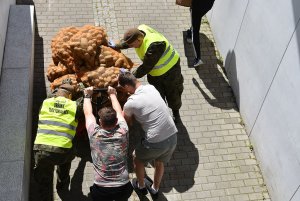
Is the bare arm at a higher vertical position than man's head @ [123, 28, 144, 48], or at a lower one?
lower

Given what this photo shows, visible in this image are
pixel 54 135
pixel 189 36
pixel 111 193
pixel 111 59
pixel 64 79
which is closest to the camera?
pixel 111 193

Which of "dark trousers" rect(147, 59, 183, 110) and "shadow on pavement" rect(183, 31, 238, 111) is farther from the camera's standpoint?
"shadow on pavement" rect(183, 31, 238, 111)

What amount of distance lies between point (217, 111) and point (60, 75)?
2.92 m

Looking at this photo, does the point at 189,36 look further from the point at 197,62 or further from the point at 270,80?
the point at 270,80

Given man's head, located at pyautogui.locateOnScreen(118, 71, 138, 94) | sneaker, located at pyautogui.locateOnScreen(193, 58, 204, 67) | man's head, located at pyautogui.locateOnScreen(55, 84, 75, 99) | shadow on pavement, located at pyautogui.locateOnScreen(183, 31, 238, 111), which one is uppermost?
man's head, located at pyautogui.locateOnScreen(118, 71, 138, 94)

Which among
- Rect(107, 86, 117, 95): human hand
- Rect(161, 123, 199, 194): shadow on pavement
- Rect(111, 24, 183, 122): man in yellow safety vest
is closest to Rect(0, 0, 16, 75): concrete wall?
Rect(111, 24, 183, 122): man in yellow safety vest

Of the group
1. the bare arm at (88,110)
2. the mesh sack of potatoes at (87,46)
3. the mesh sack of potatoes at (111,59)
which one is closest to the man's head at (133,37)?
the mesh sack of potatoes at (111,59)

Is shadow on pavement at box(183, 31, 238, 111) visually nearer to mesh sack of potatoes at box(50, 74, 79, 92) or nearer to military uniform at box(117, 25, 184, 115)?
military uniform at box(117, 25, 184, 115)

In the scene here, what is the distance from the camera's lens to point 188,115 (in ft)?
23.4

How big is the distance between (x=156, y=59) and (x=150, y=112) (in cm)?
103

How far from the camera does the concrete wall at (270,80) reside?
5.34 m

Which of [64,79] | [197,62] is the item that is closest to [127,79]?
[64,79]

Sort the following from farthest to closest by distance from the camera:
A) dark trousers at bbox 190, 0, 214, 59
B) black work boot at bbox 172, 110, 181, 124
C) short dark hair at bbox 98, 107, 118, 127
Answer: dark trousers at bbox 190, 0, 214, 59, black work boot at bbox 172, 110, 181, 124, short dark hair at bbox 98, 107, 118, 127

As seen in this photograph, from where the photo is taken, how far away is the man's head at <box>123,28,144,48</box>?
221 inches
